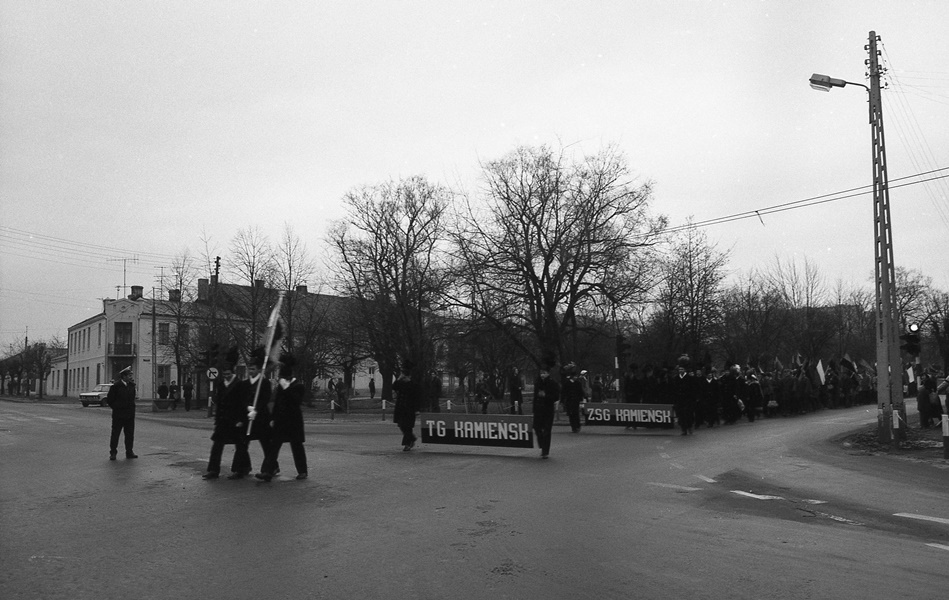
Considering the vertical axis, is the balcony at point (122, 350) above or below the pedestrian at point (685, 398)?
above

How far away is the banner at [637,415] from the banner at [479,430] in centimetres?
676

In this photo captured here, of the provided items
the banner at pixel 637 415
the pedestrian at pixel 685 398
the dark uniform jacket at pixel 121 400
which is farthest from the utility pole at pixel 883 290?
the dark uniform jacket at pixel 121 400

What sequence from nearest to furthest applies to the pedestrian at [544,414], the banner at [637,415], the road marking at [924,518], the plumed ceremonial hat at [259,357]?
the road marking at [924,518], the plumed ceremonial hat at [259,357], the pedestrian at [544,414], the banner at [637,415]

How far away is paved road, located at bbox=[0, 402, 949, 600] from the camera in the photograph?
5.74 metres

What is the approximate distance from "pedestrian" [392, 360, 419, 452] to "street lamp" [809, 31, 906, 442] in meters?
10.00

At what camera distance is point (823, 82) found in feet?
57.9

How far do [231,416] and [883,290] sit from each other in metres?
14.1

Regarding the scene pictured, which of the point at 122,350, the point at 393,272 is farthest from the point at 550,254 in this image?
the point at 122,350

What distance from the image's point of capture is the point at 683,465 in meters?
13.2

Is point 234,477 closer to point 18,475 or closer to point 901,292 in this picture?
point 18,475

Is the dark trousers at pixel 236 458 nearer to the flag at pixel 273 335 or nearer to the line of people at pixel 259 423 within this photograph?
the line of people at pixel 259 423

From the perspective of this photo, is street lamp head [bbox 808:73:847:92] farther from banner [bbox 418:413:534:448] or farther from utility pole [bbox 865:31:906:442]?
banner [bbox 418:413:534:448]

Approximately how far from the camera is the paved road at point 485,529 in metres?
5.74

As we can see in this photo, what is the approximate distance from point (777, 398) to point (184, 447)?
2017cm
